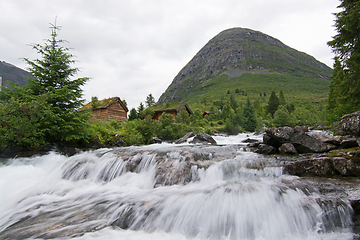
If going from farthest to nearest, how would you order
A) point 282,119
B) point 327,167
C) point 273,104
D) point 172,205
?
point 273,104 < point 282,119 < point 327,167 < point 172,205

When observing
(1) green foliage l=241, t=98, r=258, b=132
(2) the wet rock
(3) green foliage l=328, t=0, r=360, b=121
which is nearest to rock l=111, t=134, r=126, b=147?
(2) the wet rock

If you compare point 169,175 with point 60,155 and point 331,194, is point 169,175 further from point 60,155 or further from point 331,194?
point 60,155

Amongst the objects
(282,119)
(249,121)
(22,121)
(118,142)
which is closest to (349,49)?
(118,142)

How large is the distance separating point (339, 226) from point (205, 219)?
3.11 m

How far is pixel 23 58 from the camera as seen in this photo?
10812 mm

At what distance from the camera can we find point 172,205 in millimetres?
5316

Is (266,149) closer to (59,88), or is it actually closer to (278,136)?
(278,136)

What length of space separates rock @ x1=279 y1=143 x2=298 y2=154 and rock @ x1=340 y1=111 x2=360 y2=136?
8.09ft

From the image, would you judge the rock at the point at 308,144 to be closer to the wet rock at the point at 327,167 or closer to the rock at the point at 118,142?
the wet rock at the point at 327,167

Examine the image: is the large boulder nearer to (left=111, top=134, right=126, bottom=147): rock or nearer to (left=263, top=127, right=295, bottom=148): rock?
(left=263, top=127, right=295, bottom=148): rock

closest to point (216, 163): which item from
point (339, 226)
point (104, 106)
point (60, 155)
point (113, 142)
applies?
point (339, 226)

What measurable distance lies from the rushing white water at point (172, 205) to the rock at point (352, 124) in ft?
13.7

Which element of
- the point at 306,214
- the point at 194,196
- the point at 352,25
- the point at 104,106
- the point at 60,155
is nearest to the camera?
the point at 306,214

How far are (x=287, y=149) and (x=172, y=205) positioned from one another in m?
6.52
